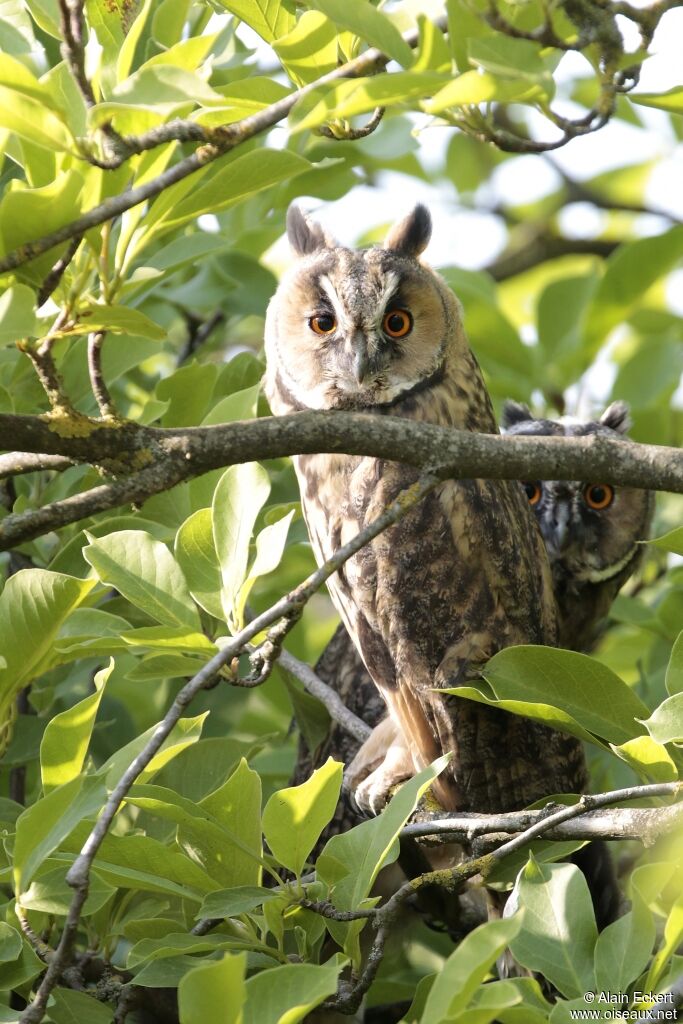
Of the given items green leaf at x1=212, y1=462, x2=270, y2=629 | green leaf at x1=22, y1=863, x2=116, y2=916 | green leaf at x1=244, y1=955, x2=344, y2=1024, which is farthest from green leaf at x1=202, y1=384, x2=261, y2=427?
green leaf at x1=244, y1=955, x2=344, y2=1024

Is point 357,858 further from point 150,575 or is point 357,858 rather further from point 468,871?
point 150,575

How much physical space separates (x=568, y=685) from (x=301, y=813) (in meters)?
0.52

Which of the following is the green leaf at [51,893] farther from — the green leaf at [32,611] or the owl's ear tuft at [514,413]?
the owl's ear tuft at [514,413]

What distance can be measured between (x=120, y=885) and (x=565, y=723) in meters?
0.74

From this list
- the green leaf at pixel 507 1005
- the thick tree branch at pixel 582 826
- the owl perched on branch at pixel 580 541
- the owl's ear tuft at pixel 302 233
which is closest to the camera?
the green leaf at pixel 507 1005

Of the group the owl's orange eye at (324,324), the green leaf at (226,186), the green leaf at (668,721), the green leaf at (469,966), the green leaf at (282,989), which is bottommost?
the green leaf at (282,989)

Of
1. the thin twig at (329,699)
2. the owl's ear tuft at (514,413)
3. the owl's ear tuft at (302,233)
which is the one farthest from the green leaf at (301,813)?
the owl's ear tuft at (514,413)

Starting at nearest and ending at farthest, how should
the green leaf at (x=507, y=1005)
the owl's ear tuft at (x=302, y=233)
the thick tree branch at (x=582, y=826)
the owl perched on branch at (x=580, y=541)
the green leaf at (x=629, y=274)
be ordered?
the green leaf at (x=507, y=1005) → the thick tree branch at (x=582, y=826) → the owl's ear tuft at (x=302, y=233) → the owl perched on branch at (x=580, y=541) → the green leaf at (x=629, y=274)

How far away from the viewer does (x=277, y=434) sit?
162cm

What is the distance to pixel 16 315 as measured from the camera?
144 cm

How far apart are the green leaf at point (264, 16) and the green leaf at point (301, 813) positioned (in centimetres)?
111

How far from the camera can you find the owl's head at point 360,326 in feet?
9.32

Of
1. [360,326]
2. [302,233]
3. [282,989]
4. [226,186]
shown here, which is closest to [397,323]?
[360,326]

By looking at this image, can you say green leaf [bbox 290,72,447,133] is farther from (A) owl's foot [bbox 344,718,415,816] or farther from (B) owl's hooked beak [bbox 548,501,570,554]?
(B) owl's hooked beak [bbox 548,501,570,554]
